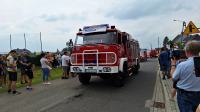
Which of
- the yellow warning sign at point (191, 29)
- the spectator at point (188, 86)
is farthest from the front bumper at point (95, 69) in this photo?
the spectator at point (188, 86)

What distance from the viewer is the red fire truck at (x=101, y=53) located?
15867 mm

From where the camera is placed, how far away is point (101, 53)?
52.5ft

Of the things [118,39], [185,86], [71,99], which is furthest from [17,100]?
[185,86]


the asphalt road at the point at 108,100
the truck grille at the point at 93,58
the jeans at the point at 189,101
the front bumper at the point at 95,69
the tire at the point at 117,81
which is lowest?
the asphalt road at the point at 108,100

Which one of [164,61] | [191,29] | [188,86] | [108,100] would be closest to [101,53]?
[108,100]

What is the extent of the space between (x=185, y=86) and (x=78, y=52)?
1151 cm

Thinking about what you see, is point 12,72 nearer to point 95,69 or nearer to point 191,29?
point 95,69

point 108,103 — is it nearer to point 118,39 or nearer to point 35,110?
point 35,110

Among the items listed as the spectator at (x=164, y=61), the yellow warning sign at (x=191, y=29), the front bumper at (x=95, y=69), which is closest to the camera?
the front bumper at (x=95, y=69)

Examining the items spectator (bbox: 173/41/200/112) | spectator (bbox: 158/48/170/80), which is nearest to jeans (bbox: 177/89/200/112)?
spectator (bbox: 173/41/200/112)

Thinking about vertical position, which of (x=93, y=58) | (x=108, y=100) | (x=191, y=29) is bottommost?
(x=108, y=100)

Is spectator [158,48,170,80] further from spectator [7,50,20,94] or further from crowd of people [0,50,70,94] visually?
spectator [7,50,20,94]

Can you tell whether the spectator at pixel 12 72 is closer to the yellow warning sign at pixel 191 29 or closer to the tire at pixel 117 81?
the tire at pixel 117 81

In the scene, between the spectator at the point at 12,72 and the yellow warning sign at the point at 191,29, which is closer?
the spectator at the point at 12,72
